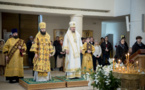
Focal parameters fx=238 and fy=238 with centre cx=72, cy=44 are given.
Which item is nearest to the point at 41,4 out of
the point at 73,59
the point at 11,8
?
the point at 11,8

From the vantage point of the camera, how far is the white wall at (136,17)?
11961 millimetres

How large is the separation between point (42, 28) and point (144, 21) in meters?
3.60

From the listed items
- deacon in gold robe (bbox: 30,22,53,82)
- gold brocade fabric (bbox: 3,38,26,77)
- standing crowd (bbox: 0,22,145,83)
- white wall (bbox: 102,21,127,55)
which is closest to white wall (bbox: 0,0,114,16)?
standing crowd (bbox: 0,22,145,83)

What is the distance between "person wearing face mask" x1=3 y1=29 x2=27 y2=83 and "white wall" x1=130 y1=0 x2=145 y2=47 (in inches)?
234

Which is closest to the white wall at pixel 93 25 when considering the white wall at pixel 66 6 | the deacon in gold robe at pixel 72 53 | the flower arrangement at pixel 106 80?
the white wall at pixel 66 6

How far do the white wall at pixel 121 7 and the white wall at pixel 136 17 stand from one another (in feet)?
3.92

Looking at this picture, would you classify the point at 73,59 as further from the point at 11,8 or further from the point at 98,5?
the point at 98,5

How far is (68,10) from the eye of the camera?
523 inches

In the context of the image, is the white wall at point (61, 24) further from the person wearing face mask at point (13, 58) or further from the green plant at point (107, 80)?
the green plant at point (107, 80)

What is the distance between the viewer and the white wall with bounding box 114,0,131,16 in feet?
44.7

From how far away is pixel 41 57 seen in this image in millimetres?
8555

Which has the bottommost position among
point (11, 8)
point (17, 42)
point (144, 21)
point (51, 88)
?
point (51, 88)

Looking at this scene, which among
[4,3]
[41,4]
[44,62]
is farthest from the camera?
[41,4]

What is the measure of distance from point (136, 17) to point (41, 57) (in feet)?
19.7
